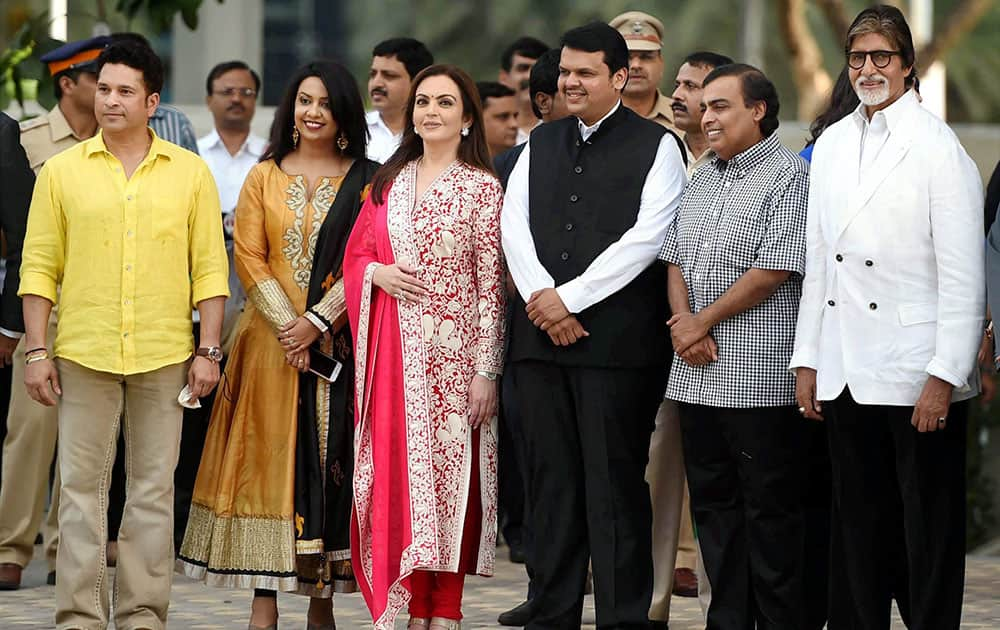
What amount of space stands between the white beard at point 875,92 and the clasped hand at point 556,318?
1.19 metres

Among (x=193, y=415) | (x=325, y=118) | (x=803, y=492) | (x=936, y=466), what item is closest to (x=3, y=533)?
(x=193, y=415)

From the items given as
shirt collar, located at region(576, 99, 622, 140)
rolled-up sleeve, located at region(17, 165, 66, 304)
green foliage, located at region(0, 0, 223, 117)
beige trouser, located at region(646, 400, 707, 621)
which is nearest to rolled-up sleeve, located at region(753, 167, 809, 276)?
shirt collar, located at region(576, 99, 622, 140)

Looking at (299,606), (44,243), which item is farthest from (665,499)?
(44,243)

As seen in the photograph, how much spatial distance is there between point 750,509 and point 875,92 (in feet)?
4.60

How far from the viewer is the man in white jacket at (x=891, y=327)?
560 centimetres

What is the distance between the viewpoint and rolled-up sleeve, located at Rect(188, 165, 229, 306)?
20.8 feet

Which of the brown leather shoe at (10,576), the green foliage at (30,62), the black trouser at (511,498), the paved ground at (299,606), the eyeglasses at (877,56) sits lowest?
the paved ground at (299,606)

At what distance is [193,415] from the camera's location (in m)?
8.38

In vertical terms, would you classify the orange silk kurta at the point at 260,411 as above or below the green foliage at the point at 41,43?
below

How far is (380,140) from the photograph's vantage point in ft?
27.5

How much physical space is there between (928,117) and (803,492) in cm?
128

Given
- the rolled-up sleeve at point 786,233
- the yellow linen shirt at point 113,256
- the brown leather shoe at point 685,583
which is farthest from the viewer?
the brown leather shoe at point 685,583

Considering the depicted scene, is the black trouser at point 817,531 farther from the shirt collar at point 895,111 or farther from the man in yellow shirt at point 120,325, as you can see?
the man in yellow shirt at point 120,325

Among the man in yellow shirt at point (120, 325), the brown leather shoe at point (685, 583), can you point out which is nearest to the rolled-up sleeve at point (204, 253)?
the man in yellow shirt at point (120, 325)
